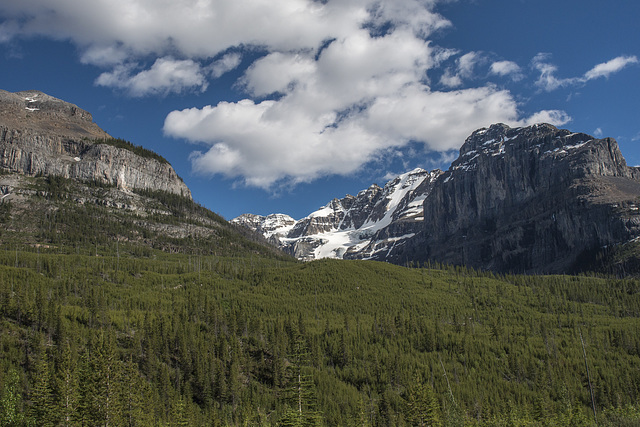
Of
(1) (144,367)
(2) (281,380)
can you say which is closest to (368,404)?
(2) (281,380)

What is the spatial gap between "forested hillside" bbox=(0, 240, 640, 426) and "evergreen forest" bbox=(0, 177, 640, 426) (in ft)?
1.58

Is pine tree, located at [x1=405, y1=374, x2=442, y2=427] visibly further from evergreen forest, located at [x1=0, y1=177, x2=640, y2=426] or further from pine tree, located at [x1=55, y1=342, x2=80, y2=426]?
pine tree, located at [x1=55, y1=342, x2=80, y2=426]

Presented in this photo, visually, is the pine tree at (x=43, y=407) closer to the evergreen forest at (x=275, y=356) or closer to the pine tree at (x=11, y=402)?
the evergreen forest at (x=275, y=356)

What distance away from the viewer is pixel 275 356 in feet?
418

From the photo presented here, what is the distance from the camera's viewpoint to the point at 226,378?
386 feet

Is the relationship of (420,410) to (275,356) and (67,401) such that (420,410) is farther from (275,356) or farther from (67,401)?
(67,401)

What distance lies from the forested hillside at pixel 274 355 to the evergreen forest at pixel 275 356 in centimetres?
48

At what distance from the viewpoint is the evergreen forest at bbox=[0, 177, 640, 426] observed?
265ft

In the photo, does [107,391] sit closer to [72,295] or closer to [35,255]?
[72,295]

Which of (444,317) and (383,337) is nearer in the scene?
(383,337)

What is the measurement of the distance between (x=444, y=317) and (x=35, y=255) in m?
156

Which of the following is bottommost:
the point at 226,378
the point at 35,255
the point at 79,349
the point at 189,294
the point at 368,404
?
the point at 368,404

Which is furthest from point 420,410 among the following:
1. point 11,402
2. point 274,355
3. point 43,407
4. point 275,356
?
point 11,402

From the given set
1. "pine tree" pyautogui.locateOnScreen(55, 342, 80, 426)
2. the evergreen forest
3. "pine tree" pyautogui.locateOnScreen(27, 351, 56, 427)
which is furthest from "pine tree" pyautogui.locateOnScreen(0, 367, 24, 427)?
"pine tree" pyautogui.locateOnScreen(55, 342, 80, 426)
